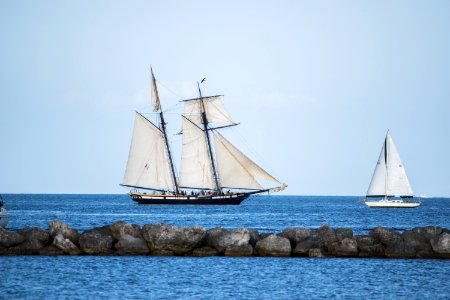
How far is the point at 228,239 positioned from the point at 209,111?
278ft

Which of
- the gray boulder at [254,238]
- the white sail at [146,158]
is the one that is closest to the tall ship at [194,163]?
the white sail at [146,158]

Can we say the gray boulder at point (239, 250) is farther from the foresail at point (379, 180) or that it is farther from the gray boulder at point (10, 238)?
the foresail at point (379, 180)

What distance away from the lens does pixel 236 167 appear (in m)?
115

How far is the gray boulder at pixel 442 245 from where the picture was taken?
39.5 meters

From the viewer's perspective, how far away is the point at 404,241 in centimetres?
4100

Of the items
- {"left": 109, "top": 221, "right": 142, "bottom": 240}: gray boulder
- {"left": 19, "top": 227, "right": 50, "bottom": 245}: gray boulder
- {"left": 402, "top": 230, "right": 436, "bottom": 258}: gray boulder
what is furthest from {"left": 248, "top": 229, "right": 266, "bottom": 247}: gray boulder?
{"left": 19, "top": 227, "right": 50, "bottom": 245}: gray boulder

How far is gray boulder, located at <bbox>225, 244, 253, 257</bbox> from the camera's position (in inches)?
1598

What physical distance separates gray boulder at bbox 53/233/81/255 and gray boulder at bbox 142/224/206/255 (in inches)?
135

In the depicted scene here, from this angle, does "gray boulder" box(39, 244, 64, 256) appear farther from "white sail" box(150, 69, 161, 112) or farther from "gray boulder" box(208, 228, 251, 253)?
"white sail" box(150, 69, 161, 112)

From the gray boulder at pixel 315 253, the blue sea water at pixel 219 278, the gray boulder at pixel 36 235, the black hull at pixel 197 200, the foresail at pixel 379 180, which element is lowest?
the blue sea water at pixel 219 278

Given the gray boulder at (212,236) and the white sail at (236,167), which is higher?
the white sail at (236,167)

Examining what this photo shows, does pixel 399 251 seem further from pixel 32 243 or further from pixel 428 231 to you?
pixel 32 243

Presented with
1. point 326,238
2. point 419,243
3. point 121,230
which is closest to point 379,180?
point 419,243

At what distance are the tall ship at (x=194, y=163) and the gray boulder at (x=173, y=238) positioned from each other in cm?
7185
